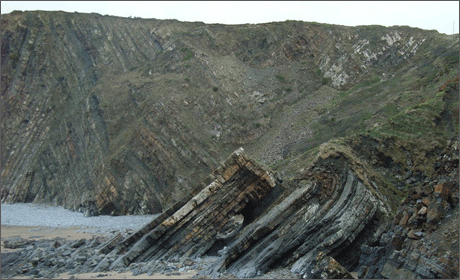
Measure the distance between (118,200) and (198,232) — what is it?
60.2 feet

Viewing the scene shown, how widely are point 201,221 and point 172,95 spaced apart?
26104 mm

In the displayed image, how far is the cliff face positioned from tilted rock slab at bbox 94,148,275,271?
661cm

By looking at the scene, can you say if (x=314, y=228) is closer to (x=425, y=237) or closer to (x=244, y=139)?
(x=425, y=237)

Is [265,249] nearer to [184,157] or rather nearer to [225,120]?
[184,157]

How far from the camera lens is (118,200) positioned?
34.7 meters

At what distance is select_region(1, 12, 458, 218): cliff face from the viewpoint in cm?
3622

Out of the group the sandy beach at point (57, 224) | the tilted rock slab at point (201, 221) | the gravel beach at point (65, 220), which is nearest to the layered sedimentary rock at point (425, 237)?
the tilted rock slab at point (201, 221)

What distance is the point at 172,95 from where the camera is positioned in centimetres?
4259

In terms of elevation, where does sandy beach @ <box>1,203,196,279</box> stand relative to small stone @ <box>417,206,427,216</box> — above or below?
above

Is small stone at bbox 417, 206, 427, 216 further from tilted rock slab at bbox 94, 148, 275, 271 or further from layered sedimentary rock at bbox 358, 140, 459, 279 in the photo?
tilted rock slab at bbox 94, 148, 275, 271

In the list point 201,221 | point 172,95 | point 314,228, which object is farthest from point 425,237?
point 172,95

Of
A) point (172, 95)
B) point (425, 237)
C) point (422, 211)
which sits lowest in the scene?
point (425, 237)

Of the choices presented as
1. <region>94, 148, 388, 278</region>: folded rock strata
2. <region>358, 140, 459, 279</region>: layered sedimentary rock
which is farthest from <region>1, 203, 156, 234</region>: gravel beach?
<region>358, 140, 459, 279</region>: layered sedimentary rock

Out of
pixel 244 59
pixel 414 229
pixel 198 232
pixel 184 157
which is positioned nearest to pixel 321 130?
pixel 184 157
